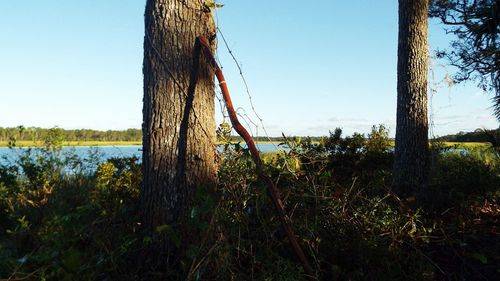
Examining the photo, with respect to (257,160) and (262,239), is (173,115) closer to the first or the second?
(257,160)

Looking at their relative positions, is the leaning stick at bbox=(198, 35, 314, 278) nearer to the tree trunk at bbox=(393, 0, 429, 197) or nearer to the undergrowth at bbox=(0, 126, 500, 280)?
the undergrowth at bbox=(0, 126, 500, 280)

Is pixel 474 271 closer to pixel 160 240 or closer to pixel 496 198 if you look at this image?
pixel 496 198

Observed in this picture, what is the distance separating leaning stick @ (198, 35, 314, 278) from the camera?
2.99m

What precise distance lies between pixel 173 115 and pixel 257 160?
0.85m

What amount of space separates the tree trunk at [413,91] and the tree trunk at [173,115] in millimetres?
4120

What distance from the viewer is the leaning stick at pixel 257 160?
299cm

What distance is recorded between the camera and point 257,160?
306 centimetres

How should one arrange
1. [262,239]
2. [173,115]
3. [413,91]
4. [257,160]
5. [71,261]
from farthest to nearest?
1. [413,91]
2. [173,115]
3. [262,239]
4. [257,160]
5. [71,261]

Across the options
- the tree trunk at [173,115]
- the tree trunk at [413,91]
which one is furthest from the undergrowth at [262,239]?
the tree trunk at [413,91]

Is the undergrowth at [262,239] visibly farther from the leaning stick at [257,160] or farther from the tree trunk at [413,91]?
the tree trunk at [413,91]

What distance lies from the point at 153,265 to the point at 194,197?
0.60 meters

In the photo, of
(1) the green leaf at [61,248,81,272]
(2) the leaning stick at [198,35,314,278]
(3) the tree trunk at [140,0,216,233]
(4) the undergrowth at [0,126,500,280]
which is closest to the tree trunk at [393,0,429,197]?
(4) the undergrowth at [0,126,500,280]

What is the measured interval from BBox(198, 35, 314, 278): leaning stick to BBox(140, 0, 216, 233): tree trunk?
0.50 ft

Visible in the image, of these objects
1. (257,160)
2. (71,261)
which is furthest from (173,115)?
(71,261)
